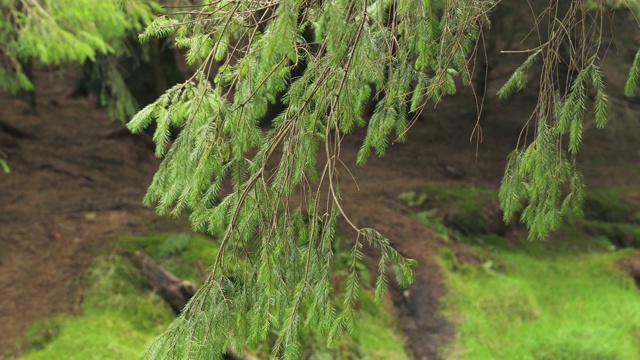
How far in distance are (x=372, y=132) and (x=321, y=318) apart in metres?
0.93

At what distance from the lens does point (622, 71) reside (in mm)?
10398

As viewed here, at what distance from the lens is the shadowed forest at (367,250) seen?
6.37 metres

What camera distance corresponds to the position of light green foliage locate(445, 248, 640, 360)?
25.3 feet

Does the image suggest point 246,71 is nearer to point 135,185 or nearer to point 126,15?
point 126,15

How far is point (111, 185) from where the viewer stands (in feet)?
29.9

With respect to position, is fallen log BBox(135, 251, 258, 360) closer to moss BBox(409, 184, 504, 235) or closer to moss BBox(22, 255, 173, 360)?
moss BBox(22, 255, 173, 360)

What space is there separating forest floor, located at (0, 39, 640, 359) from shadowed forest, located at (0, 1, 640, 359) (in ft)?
0.09

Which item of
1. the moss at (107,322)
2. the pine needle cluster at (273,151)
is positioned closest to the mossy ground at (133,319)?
the moss at (107,322)

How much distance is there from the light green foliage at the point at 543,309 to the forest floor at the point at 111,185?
381mm

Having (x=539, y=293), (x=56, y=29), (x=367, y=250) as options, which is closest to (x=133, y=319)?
(x=56, y=29)

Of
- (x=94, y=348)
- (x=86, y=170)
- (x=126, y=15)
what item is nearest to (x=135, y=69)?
(x=86, y=170)

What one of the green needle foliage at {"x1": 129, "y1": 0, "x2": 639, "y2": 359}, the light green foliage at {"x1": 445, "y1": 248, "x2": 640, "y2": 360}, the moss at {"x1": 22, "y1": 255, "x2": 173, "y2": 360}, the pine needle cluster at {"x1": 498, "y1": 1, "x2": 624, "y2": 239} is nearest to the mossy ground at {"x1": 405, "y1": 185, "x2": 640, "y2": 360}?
the light green foliage at {"x1": 445, "y1": 248, "x2": 640, "y2": 360}

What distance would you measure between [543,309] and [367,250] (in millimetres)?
2590

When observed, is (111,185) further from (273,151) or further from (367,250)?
(273,151)
